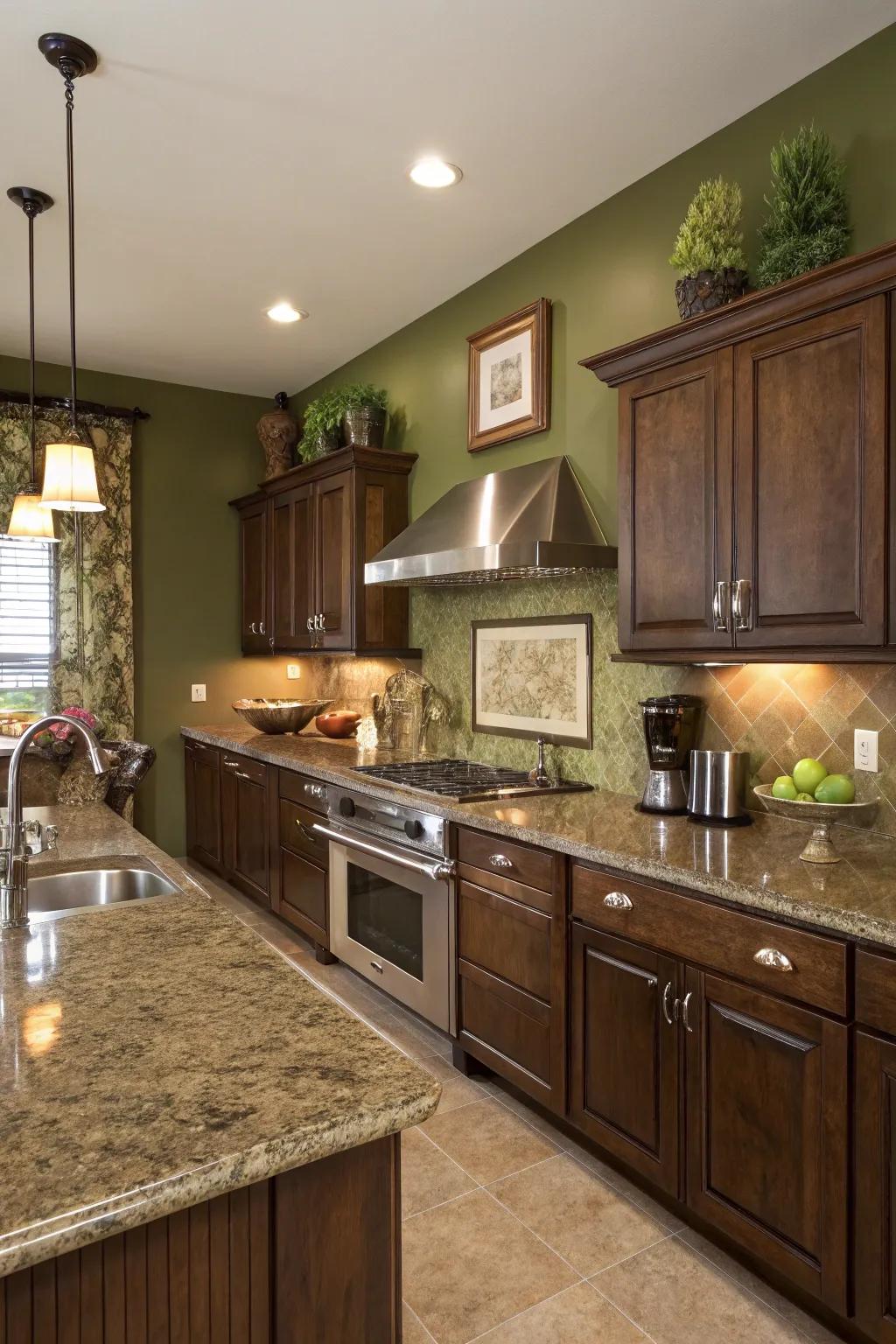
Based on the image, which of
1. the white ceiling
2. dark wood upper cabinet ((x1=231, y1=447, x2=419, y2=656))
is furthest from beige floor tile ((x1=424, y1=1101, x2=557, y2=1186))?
the white ceiling

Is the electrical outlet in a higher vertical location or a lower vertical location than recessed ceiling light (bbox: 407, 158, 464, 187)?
lower

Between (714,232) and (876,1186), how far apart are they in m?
2.31

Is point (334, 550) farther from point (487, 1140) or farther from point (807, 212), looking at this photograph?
point (487, 1140)

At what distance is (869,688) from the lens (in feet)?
7.55

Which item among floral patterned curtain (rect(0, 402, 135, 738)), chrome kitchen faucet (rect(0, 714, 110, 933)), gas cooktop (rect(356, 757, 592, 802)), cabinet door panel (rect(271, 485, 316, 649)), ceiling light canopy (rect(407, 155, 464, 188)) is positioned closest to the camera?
chrome kitchen faucet (rect(0, 714, 110, 933))

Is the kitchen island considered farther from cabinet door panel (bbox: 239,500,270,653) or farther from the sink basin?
cabinet door panel (bbox: 239,500,270,653)

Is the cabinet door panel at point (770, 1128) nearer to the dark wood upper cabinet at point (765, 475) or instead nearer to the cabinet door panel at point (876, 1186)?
the cabinet door panel at point (876, 1186)

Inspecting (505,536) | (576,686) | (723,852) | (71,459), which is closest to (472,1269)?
(723,852)

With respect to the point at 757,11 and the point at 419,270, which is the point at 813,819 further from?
the point at 419,270

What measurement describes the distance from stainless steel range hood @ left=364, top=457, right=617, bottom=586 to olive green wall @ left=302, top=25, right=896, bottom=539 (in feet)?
0.35

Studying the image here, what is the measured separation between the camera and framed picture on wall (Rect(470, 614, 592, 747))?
10.9 ft

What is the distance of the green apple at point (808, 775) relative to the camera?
88.0 inches

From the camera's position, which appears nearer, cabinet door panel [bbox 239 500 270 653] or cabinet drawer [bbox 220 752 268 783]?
cabinet drawer [bbox 220 752 268 783]

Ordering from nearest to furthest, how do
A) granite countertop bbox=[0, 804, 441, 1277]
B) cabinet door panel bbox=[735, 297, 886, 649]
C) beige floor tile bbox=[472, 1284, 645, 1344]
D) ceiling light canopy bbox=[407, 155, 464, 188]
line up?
granite countertop bbox=[0, 804, 441, 1277] → beige floor tile bbox=[472, 1284, 645, 1344] → cabinet door panel bbox=[735, 297, 886, 649] → ceiling light canopy bbox=[407, 155, 464, 188]
